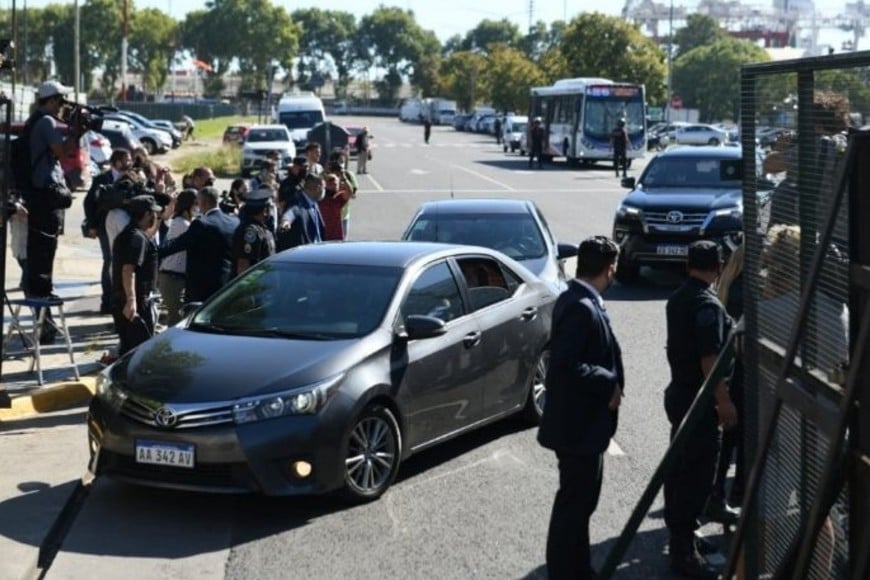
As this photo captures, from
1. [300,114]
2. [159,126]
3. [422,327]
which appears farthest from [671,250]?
[159,126]

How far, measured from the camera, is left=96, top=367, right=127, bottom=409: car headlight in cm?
819

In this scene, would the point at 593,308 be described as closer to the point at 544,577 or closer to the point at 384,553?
the point at 544,577

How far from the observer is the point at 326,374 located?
804 cm

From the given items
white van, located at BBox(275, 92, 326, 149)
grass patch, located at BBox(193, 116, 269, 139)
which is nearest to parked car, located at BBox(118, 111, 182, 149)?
white van, located at BBox(275, 92, 326, 149)

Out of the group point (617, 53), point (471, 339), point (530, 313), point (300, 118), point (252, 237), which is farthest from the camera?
point (617, 53)

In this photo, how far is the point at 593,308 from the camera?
615 cm

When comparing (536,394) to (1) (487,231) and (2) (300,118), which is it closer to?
(1) (487,231)

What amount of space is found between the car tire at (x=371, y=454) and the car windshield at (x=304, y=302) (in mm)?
581

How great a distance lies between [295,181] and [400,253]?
6.53 meters

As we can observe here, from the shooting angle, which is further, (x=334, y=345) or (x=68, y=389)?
(x=68, y=389)

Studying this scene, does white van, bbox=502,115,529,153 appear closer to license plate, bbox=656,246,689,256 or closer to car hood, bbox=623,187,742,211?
car hood, bbox=623,187,742,211

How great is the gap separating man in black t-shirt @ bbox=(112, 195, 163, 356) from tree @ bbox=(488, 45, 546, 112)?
354 feet

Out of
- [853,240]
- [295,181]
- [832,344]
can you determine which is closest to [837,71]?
[853,240]

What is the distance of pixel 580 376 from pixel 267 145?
40.2 metres
